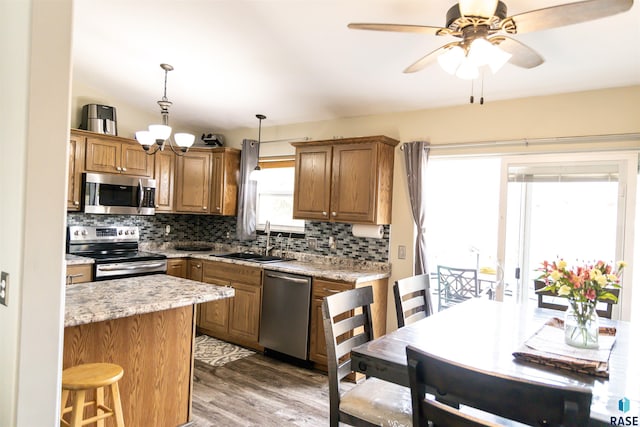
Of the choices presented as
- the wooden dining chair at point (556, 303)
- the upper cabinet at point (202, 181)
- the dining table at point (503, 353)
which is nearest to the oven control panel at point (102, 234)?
the upper cabinet at point (202, 181)

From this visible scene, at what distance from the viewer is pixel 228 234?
526 centimetres

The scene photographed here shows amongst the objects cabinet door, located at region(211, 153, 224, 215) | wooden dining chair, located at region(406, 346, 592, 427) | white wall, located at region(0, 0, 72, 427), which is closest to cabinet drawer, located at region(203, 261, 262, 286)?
cabinet door, located at region(211, 153, 224, 215)

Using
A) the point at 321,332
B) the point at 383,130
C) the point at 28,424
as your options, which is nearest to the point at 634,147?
the point at 383,130

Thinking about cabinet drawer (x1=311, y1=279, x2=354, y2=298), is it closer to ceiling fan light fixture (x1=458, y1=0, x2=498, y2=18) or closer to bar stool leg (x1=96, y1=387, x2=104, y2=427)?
bar stool leg (x1=96, y1=387, x2=104, y2=427)

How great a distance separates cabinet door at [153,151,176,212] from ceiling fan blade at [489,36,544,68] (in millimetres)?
4092

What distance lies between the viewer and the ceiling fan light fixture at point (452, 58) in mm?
1797

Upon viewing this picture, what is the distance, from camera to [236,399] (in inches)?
119

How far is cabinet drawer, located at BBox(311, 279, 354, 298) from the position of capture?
3457 millimetres

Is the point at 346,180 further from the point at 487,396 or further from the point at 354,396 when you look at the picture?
the point at 487,396

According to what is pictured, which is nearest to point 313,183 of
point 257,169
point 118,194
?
point 257,169

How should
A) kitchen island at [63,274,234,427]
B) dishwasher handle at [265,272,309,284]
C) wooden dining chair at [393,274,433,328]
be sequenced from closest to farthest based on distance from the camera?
kitchen island at [63,274,234,427] → wooden dining chair at [393,274,433,328] → dishwasher handle at [265,272,309,284]

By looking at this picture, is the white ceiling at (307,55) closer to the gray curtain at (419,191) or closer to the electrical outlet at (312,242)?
the gray curtain at (419,191)

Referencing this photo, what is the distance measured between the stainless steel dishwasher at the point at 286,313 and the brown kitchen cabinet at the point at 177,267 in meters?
1.26

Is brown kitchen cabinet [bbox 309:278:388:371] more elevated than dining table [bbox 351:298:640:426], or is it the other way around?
dining table [bbox 351:298:640:426]
